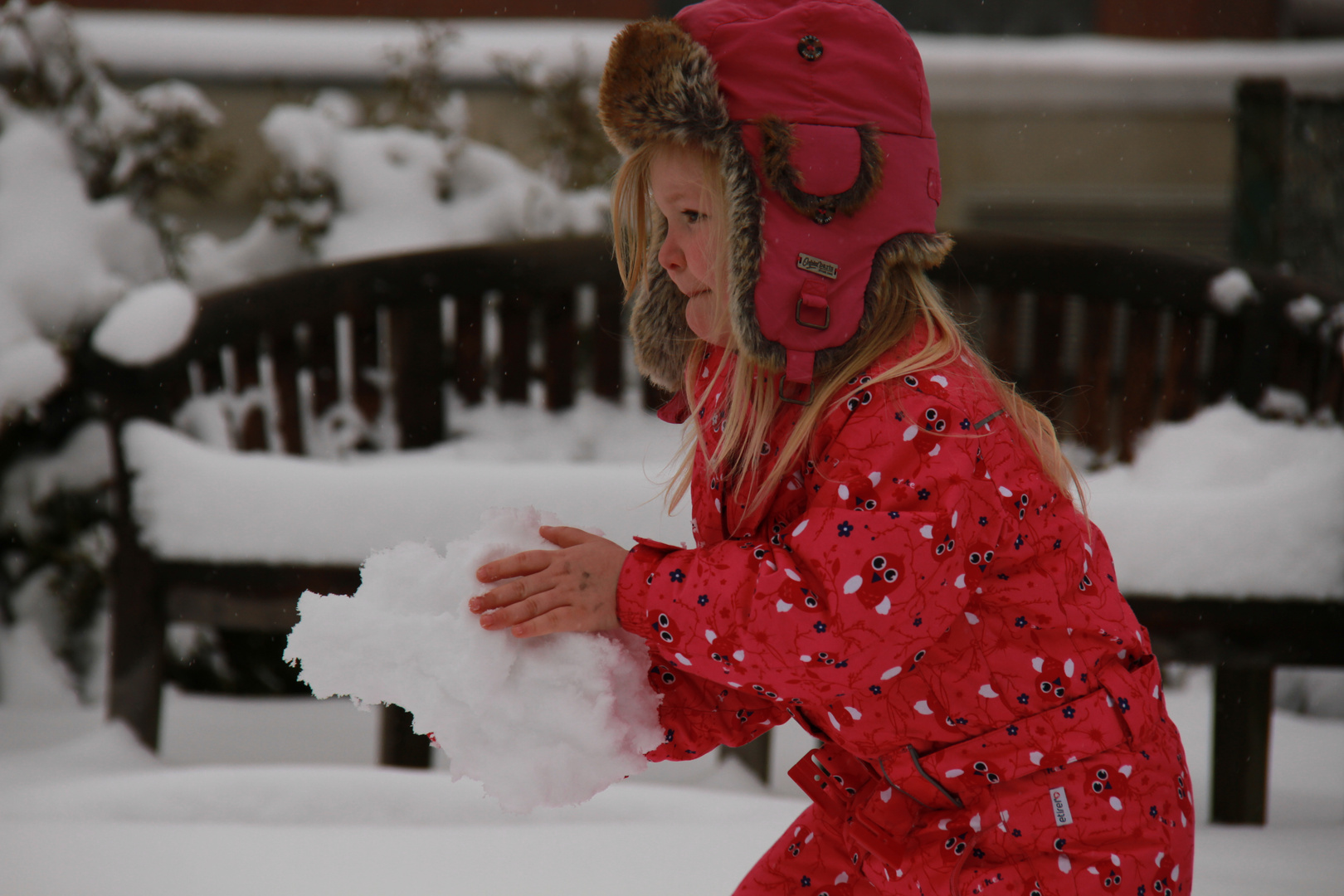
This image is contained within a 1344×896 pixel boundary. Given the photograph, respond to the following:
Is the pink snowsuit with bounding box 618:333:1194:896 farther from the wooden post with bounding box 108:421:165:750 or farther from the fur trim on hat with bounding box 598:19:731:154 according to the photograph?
the wooden post with bounding box 108:421:165:750

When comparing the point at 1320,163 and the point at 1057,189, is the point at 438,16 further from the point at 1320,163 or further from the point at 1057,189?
the point at 1320,163

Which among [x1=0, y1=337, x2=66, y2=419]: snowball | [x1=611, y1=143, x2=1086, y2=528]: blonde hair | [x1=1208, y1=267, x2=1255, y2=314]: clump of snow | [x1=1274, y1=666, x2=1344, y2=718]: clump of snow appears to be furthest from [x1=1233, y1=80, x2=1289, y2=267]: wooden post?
[x1=0, y1=337, x2=66, y2=419]: snowball

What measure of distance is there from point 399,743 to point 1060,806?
1.58 metres

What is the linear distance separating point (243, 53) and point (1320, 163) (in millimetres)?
3707

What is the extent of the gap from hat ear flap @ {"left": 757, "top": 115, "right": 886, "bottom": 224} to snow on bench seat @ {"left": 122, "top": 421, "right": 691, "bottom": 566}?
3.61ft

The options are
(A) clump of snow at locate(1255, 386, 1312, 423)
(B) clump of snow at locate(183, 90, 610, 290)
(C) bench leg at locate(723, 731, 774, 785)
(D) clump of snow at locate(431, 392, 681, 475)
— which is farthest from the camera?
(B) clump of snow at locate(183, 90, 610, 290)

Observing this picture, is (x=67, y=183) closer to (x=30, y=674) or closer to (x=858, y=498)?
(x=30, y=674)

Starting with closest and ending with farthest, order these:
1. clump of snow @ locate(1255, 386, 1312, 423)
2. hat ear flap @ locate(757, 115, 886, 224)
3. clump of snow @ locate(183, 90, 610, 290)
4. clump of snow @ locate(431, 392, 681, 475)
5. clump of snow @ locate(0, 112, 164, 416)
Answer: hat ear flap @ locate(757, 115, 886, 224)
clump of snow @ locate(0, 112, 164, 416)
clump of snow @ locate(1255, 386, 1312, 423)
clump of snow @ locate(431, 392, 681, 475)
clump of snow @ locate(183, 90, 610, 290)

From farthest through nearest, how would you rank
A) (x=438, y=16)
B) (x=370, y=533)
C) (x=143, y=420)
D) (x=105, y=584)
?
1. (x=438, y=16)
2. (x=105, y=584)
3. (x=143, y=420)
4. (x=370, y=533)

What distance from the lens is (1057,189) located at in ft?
14.7

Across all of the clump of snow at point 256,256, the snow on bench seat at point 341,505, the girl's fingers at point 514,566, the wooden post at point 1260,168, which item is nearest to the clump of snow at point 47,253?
the clump of snow at point 256,256

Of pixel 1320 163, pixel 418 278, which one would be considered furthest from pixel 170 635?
pixel 1320 163

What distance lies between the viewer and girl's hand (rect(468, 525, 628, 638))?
3.46 feet

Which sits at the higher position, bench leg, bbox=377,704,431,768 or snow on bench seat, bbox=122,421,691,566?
snow on bench seat, bbox=122,421,691,566
